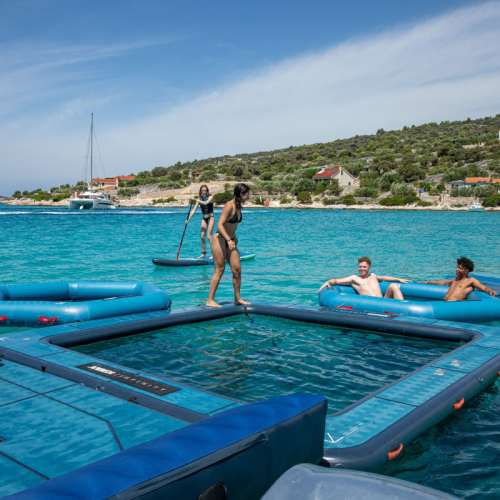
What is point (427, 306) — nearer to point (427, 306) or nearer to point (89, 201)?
point (427, 306)

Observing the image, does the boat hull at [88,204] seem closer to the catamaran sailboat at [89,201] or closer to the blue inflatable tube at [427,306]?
the catamaran sailboat at [89,201]

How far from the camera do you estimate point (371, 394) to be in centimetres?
376

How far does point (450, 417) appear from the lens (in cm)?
382

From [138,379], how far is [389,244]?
65.3 feet

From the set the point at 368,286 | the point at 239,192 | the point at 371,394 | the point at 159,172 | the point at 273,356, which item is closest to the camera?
the point at 371,394

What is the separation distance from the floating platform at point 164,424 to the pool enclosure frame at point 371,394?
11 mm

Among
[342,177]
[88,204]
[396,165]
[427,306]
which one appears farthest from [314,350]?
[396,165]

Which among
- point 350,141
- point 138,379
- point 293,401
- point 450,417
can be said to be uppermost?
point 350,141

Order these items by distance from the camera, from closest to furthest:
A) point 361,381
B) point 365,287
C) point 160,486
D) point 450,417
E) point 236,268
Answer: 1. point 160,486
2. point 450,417
3. point 361,381
4. point 236,268
5. point 365,287

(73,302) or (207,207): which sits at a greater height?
(207,207)

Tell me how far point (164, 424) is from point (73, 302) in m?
4.18

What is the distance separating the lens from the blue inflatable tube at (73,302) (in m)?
6.27

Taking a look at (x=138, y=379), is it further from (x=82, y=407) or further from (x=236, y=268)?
(x=236, y=268)

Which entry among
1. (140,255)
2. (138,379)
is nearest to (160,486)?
(138,379)
